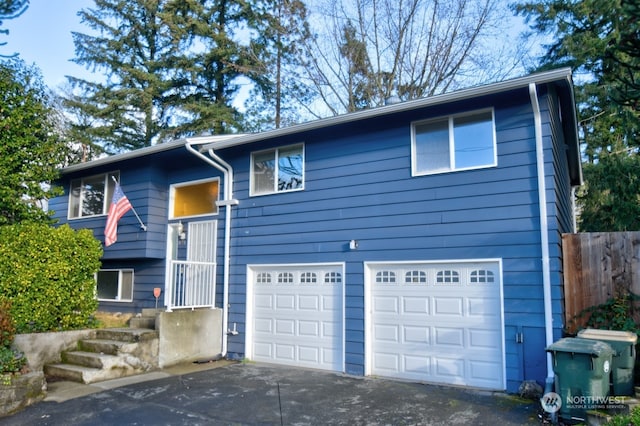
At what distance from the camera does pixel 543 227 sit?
20.0 feet

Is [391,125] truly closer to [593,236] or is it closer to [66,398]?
[593,236]

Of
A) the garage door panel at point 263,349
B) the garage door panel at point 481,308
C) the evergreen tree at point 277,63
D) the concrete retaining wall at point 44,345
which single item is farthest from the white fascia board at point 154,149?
the evergreen tree at point 277,63

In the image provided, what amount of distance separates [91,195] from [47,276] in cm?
436

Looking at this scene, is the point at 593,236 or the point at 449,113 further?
the point at 449,113

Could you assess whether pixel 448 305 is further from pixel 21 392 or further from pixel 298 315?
pixel 21 392

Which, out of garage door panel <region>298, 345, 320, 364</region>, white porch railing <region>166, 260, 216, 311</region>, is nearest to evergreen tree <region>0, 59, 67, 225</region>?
white porch railing <region>166, 260, 216, 311</region>

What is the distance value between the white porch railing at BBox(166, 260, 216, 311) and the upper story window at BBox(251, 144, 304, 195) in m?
1.94

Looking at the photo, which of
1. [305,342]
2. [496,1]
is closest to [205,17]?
[496,1]

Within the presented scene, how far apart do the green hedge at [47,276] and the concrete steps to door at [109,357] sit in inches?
24.6

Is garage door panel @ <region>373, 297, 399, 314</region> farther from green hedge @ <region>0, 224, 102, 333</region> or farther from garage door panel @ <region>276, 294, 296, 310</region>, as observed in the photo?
green hedge @ <region>0, 224, 102, 333</region>

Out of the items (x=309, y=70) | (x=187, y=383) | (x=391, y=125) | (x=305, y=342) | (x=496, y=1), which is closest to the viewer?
(x=187, y=383)

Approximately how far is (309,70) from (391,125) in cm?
1118

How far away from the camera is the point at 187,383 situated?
693 centimetres

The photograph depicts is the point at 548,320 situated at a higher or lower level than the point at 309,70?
lower
